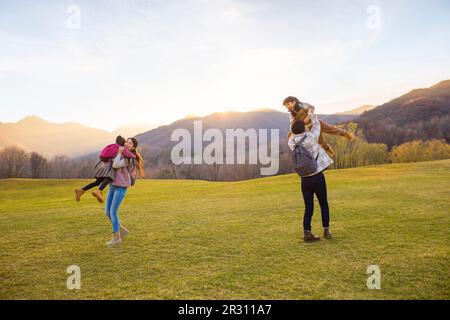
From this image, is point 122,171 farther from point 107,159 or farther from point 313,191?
point 313,191

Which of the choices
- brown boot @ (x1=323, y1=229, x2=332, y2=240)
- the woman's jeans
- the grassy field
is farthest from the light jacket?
the grassy field

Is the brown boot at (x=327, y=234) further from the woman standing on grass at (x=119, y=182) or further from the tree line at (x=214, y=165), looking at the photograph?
the tree line at (x=214, y=165)

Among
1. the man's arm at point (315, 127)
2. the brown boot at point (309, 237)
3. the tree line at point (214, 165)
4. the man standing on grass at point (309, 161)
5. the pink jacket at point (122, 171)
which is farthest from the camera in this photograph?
the tree line at point (214, 165)

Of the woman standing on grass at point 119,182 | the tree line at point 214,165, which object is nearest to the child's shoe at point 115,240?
the woman standing on grass at point 119,182

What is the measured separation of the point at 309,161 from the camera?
24.7ft

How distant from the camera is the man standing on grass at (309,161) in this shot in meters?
7.58

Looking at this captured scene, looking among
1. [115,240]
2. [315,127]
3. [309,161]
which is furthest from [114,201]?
[315,127]

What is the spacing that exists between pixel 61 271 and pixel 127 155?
321 centimetres

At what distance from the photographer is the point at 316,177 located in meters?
7.71

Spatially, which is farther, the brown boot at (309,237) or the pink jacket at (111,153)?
the pink jacket at (111,153)

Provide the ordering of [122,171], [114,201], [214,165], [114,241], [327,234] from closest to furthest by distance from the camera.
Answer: [327,234] → [114,201] → [122,171] → [114,241] → [214,165]

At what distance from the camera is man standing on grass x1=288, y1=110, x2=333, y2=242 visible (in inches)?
299
